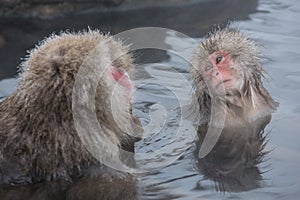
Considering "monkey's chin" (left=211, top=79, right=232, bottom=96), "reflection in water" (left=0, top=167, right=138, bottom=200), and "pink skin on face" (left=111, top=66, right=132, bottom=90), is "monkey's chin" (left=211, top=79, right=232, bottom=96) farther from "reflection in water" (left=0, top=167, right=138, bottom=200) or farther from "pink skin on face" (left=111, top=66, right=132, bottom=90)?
"reflection in water" (left=0, top=167, right=138, bottom=200)

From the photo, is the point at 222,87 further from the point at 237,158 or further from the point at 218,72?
the point at 237,158

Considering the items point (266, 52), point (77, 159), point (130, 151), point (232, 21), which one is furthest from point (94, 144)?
point (232, 21)

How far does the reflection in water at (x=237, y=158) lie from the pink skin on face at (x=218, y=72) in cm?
18

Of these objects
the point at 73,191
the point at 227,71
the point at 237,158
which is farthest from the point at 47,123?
the point at 227,71

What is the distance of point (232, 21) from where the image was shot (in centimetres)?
468

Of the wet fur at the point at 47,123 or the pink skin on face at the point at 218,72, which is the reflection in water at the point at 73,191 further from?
the pink skin on face at the point at 218,72

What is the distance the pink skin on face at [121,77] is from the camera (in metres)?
2.60

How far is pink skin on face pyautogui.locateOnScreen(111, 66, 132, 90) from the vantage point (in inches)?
102

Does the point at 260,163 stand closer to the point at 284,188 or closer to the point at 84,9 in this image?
the point at 284,188

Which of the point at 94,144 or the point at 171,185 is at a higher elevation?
the point at 94,144

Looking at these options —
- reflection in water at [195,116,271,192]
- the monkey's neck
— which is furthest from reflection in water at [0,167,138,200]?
the monkey's neck

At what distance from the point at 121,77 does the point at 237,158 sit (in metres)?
0.54

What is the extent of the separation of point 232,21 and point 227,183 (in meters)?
2.24

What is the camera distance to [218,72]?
2943 millimetres
